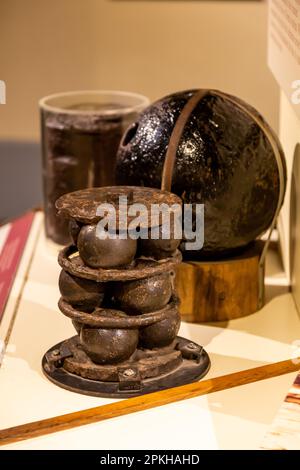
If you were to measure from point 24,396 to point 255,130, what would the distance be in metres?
0.71

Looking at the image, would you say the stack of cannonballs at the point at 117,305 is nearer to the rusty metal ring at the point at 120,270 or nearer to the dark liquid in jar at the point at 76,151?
the rusty metal ring at the point at 120,270

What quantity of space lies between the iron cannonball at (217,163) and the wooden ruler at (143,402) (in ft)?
1.00

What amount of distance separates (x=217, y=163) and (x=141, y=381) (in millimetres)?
472

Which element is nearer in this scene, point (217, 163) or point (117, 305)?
point (117, 305)

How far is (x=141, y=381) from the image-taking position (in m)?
1.53

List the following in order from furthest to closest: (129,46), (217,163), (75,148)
A: (129,46), (75,148), (217,163)

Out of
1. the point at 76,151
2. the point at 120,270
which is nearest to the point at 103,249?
the point at 120,270

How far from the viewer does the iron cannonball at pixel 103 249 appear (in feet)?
4.80

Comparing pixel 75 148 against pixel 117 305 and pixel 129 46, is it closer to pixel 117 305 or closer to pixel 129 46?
pixel 117 305

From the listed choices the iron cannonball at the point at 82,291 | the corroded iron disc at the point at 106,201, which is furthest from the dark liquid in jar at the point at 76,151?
the iron cannonball at the point at 82,291

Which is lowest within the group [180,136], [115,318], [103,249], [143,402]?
[143,402]

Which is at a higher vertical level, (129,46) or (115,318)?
(129,46)

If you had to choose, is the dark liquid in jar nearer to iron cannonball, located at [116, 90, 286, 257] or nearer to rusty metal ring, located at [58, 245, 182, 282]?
iron cannonball, located at [116, 90, 286, 257]

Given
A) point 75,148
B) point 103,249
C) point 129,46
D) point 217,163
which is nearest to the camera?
point 103,249
